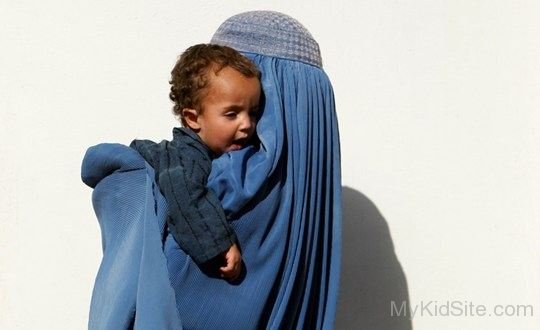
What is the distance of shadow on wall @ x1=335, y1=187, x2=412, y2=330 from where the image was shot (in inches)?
149

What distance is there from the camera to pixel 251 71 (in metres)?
2.59

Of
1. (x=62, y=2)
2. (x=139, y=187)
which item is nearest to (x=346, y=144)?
(x=62, y=2)

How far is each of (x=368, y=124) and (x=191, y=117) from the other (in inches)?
46.6

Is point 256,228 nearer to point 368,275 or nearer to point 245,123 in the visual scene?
point 245,123

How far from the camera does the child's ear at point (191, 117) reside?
2615mm

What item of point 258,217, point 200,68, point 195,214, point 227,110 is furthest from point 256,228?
point 200,68

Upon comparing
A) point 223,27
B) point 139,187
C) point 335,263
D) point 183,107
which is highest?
point 223,27

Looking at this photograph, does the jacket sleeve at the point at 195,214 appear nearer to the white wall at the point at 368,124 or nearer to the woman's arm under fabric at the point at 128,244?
the woman's arm under fabric at the point at 128,244

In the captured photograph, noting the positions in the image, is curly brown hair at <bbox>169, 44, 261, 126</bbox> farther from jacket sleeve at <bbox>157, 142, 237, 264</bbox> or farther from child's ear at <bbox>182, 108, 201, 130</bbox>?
jacket sleeve at <bbox>157, 142, 237, 264</bbox>

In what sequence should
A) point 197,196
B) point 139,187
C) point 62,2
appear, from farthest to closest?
point 62,2
point 139,187
point 197,196

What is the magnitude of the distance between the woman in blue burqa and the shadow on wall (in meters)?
1.03

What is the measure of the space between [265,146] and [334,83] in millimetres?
1175

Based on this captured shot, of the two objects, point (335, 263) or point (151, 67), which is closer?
point (335, 263)

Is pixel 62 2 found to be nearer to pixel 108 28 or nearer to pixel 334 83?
pixel 108 28
